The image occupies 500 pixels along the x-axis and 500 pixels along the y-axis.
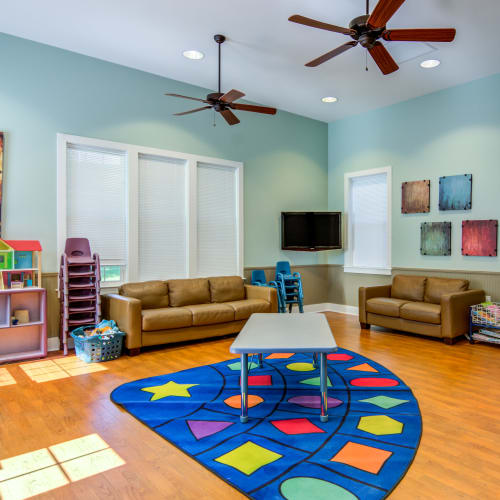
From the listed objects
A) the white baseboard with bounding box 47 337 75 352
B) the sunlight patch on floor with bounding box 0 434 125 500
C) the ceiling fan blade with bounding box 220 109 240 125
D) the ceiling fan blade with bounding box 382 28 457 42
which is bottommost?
the sunlight patch on floor with bounding box 0 434 125 500

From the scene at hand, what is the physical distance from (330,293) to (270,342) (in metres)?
4.77

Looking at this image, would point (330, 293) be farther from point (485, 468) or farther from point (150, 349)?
point (485, 468)

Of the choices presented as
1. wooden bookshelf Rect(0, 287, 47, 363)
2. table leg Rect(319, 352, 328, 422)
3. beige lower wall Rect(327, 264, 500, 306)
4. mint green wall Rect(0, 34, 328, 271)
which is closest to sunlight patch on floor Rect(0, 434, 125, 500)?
table leg Rect(319, 352, 328, 422)

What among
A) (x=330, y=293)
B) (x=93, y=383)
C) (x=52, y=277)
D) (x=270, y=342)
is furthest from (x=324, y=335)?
(x=330, y=293)

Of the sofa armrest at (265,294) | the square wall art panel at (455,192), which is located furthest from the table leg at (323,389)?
the square wall art panel at (455,192)

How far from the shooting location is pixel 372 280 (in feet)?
22.1

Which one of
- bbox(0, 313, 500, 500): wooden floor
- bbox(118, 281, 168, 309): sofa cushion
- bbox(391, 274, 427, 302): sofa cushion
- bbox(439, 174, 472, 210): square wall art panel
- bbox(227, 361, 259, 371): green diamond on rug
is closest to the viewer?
bbox(0, 313, 500, 500): wooden floor

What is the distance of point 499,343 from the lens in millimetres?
4707

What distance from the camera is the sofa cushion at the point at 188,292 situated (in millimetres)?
5234

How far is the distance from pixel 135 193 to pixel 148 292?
4.33ft

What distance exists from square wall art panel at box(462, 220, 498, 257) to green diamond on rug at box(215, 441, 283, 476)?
14.6 feet

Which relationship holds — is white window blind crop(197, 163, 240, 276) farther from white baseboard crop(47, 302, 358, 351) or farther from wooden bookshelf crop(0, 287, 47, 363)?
wooden bookshelf crop(0, 287, 47, 363)

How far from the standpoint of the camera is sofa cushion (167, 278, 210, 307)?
523cm

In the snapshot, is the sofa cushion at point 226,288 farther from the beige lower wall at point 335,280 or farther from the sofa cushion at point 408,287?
the sofa cushion at point 408,287
